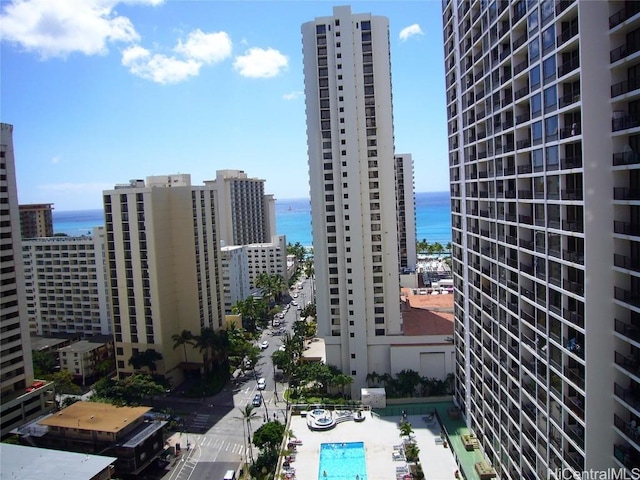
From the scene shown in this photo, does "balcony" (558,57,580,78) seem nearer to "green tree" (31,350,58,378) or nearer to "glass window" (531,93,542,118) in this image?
"glass window" (531,93,542,118)

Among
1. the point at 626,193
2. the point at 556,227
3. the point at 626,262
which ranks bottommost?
the point at 626,262

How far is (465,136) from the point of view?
23.6 meters

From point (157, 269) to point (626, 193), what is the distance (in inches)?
1375

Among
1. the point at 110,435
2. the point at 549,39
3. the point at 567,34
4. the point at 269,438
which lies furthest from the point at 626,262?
the point at 110,435

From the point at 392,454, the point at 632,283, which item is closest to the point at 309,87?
the point at 392,454

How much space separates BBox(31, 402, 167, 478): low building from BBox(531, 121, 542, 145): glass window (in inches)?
975

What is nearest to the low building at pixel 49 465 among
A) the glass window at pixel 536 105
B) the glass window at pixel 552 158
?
the glass window at pixel 552 158

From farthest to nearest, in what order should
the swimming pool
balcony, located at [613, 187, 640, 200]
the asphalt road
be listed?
the asphalt road < the swimming pool < balcony, located at [613, 187, 640, 200]

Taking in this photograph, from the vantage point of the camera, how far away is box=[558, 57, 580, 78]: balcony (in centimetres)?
1334

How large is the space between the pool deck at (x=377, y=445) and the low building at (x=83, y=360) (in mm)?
22608

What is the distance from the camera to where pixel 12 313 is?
108 feet

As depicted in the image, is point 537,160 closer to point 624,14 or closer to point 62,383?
point 624,14

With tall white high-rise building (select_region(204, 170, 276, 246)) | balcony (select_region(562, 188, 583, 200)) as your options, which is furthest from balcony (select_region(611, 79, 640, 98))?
tall white high-rise building (select_region(204, 170, 276, 246))

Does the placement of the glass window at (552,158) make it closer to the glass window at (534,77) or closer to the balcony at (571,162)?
the balcony at (571,162)
